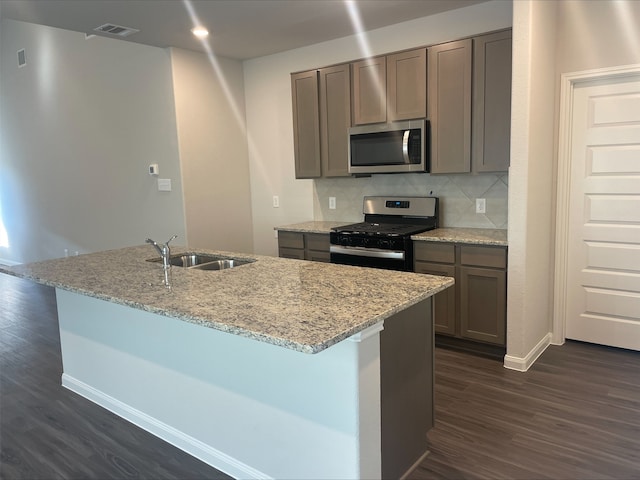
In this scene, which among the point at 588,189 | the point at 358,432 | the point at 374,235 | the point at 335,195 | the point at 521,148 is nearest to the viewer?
the point at 358,432

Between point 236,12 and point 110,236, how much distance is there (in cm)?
343

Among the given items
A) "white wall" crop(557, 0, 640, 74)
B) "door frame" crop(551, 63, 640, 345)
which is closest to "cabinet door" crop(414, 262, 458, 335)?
"door frame" crop(551, 63, 640, 345)

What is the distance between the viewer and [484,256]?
3.35 m

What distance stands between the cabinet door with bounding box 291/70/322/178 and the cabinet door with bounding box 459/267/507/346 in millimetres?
1819

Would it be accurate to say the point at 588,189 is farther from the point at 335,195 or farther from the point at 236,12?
the point at 236,12

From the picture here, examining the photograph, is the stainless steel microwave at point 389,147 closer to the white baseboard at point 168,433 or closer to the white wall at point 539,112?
the white wall at point 539,112

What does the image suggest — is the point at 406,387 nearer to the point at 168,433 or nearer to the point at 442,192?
the point at 168,433

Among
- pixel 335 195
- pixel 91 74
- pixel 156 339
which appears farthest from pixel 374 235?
pixel 91 74

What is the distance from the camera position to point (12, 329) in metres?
4.47

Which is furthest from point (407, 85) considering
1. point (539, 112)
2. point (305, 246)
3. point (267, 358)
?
point (267, 358)

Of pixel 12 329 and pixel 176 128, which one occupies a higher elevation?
pixel 176 128

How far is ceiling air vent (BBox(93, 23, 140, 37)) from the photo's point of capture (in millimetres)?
3811

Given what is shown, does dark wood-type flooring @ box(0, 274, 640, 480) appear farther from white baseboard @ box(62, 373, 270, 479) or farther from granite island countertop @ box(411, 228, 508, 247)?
granite island countertop @ box(411, 228, 508, 247)

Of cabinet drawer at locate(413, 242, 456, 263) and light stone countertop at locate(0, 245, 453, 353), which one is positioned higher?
light stone countertop at locate(0, 245, 453, 353)
